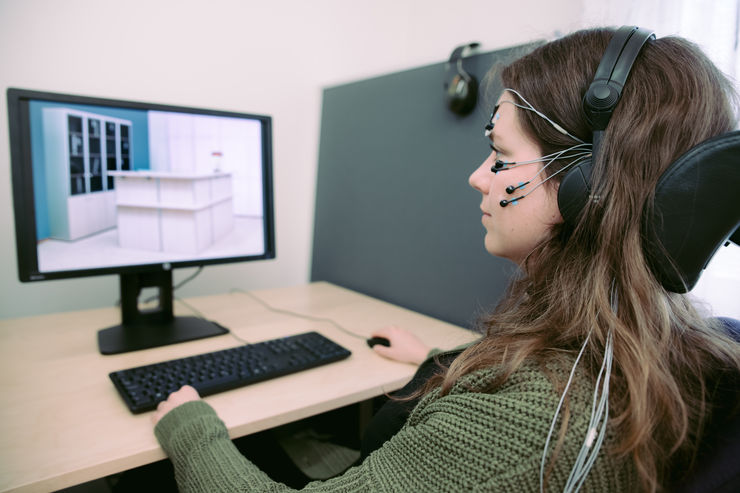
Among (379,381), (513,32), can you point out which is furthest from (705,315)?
(513,32)

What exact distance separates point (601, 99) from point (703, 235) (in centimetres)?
16

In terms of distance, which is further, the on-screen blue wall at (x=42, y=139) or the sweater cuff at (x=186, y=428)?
the on-screen blue wall at (x=42, y=139)

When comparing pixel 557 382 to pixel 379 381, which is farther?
pixel 379 381

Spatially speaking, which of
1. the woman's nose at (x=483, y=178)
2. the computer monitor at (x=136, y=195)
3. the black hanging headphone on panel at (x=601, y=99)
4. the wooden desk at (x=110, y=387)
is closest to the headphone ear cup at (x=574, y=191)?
the black hanging headphone on panel at (x=601, y=99)

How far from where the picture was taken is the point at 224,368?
2.59ft

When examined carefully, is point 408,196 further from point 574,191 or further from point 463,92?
point 574,191

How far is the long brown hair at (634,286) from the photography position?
1.31ft

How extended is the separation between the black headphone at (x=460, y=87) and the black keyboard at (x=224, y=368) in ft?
1.97

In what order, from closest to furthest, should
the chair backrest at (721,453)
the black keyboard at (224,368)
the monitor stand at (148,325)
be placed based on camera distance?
the chair backrest at (721,453) < the black keyboard at (224,368) < the monitor stand at (148,325)

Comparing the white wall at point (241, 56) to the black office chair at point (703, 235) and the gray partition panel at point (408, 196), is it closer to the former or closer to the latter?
the gray partition panel at point (408, 196)

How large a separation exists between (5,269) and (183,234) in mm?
501

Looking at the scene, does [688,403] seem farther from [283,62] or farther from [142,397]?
[283,62]

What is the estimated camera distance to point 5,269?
1.12 meters

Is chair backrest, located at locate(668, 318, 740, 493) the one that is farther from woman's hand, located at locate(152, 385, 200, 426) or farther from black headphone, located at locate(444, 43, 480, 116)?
black headphone, located at locate(444, 43, 480, 116)
